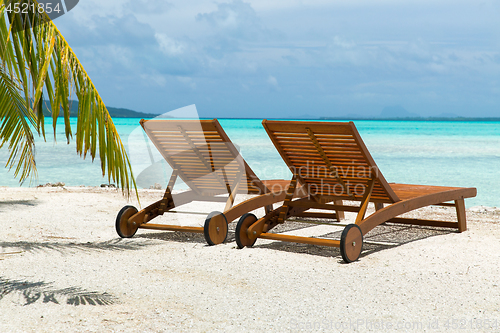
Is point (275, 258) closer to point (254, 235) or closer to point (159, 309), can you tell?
point (254, 235)

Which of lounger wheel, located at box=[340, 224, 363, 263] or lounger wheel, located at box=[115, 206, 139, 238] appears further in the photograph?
A: lounger wheel, located at box=[115, 206, 139, 238]

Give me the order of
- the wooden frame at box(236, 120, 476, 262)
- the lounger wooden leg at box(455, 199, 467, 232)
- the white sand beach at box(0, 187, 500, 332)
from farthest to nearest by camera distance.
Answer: the lounger wooden leg at box(455, 199, 467, 232), the wooden frame at box(236, 120, 476, 262), the white sand beach at box(0, 187, 500, 332)

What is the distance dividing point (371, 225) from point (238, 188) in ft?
5.01

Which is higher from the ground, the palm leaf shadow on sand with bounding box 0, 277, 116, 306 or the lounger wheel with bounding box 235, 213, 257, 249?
the lounger wheel with bounding box 235, 213, 257, 249

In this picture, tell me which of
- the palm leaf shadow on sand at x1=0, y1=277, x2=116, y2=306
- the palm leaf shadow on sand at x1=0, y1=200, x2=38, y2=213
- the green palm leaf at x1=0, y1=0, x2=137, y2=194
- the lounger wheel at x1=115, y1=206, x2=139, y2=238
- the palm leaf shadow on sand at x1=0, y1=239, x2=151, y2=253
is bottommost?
the palm leaf shadow on sand at x1=0, y1=277, x2=116, y2=306

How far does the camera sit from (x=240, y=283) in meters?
3.55

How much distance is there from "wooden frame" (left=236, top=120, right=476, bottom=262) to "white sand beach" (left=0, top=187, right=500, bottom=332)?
214 mm

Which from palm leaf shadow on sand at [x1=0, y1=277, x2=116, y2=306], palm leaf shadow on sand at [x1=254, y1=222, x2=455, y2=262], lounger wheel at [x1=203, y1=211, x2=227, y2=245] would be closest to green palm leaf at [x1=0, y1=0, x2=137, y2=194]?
palm leaf shadow on sand at [x1=0, y1=277, x2=116, y2=306]

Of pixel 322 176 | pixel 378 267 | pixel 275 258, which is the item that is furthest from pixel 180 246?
pixel 378 267

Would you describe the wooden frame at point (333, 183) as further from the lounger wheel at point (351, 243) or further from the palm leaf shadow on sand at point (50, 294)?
the palm leaf shadow on sand at point (50, 294)

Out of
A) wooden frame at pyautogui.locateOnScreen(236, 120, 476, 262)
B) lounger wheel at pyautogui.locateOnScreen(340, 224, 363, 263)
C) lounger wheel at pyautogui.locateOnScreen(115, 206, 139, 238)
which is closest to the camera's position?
lounger wheel at pyautogui.locateOnScreen(340, 224, 363, 263)

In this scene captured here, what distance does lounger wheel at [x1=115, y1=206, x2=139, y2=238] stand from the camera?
5125 millimetres

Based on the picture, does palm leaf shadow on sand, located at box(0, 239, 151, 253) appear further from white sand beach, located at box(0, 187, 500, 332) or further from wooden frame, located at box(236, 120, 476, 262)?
wooden frame, located at box(236, 120, 476, 262)

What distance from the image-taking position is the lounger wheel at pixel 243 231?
15.0 feet
